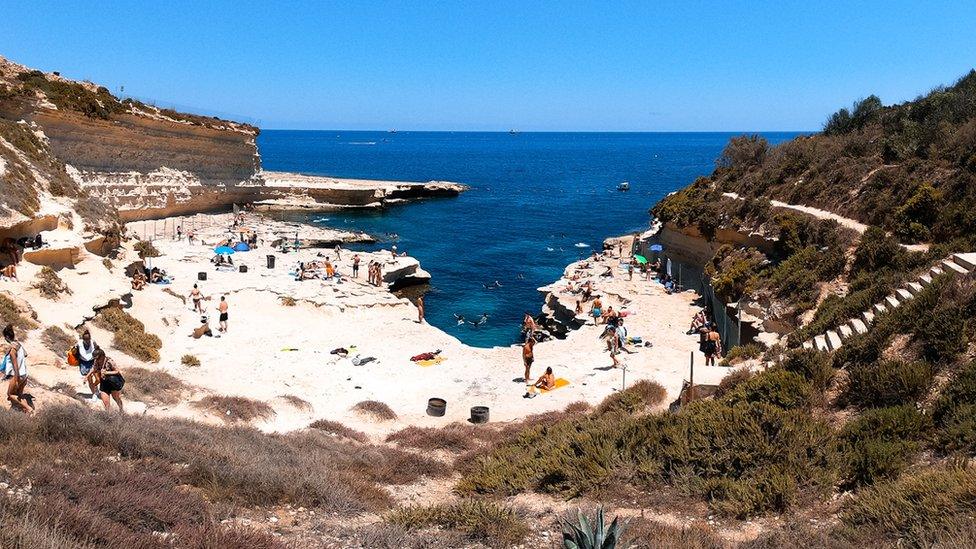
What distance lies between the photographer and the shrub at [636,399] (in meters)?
14.1

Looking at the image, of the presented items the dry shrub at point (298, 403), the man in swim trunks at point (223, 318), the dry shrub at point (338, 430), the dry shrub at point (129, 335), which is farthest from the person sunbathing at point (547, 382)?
the man in swim trunks at point (223, 318)

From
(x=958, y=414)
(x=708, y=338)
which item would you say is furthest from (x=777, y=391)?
(x=708, y=338)

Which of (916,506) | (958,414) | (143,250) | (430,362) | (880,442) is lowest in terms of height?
(430,362)

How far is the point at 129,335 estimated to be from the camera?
1880cm

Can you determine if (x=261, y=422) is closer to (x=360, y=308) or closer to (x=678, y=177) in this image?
(x=360, y=308)

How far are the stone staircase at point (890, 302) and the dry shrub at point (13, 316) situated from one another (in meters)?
18.5

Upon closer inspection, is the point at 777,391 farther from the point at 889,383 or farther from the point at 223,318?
the point at 223,318

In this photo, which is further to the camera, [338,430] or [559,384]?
[559,384]

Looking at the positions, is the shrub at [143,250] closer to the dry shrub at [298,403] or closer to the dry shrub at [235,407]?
the dry shrub at [298,403]

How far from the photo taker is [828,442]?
362 inches

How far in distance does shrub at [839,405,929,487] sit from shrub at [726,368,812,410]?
3.62 feet

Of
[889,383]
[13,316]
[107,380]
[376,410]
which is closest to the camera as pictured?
[889,383]

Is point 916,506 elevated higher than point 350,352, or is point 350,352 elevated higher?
point 916,506

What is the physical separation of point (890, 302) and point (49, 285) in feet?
75.6
